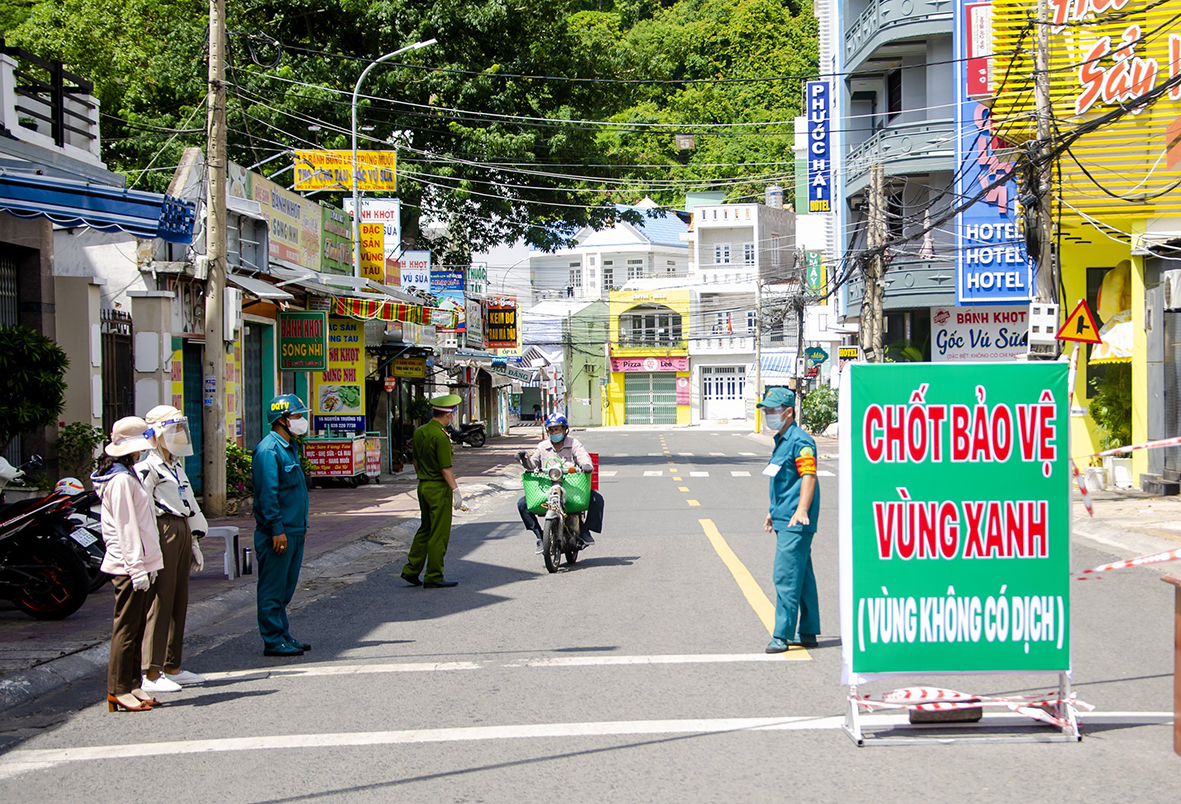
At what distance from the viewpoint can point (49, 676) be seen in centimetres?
787

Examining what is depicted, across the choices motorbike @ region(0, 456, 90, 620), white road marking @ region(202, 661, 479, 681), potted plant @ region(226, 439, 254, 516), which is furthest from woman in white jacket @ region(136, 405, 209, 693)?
potted plant @ region(226, 439, 254, 516)

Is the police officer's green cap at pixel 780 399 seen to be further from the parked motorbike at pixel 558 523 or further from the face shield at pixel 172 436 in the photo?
the parked motorbike at pixel 558 523

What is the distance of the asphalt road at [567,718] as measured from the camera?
533 cm

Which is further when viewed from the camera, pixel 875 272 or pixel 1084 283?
pixel 875 272

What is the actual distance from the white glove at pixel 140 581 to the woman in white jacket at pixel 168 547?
0.32 m

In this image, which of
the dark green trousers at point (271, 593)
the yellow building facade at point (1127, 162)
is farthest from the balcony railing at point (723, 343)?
the dark green trousers at point (271, 593)

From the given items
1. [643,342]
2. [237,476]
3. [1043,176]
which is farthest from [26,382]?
[643,342]

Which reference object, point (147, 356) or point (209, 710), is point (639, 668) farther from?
point (147, 356)

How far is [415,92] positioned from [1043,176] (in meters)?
18.7

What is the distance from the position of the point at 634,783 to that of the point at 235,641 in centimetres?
498

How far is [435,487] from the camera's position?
11.4m

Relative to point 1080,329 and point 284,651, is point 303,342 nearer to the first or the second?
point 1080,329

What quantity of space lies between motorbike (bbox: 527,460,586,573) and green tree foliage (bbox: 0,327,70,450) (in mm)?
5236

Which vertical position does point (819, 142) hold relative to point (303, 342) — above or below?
above
